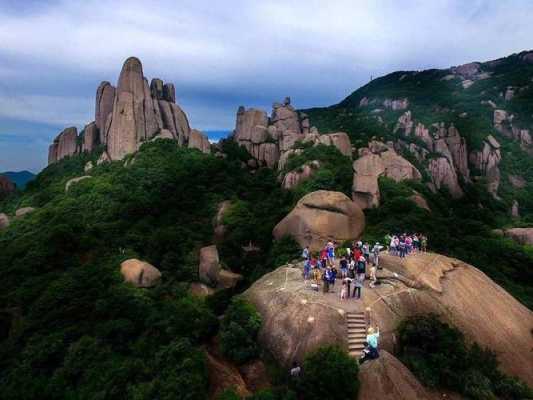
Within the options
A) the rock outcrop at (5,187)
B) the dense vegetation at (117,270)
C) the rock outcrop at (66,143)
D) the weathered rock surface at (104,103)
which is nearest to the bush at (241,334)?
the dense vegetation at (117,270)

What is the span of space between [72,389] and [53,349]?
18.0ft

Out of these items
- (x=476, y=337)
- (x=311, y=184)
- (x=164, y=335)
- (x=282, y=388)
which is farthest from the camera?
(x=311, y=184)

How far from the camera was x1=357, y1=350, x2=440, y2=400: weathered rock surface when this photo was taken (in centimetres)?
1559

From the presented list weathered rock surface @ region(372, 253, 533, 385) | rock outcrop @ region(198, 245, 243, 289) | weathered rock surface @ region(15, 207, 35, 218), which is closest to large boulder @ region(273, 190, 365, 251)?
rock outcrop @ region(198, 245, 243, 289)

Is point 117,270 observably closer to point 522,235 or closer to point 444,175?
point 522,235

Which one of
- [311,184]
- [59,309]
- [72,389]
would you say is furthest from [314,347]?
[311,184]

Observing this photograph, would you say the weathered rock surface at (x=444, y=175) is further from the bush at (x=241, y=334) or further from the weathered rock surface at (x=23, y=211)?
the weathered rock surface at (x=23, y=211)

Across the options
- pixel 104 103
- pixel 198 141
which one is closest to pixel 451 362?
pixel 198 141

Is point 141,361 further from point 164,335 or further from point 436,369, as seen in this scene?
point 436,369

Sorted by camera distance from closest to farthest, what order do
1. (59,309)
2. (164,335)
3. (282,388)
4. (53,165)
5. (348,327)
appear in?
(282,388)
(348,327)
(164,335)
(59,309)
(53,165)

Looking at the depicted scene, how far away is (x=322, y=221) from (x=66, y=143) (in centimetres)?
6230

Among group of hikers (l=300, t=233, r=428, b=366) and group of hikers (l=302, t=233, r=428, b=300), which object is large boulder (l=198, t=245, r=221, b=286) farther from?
group of hikers (l=300, t=233, r=428, b=366)

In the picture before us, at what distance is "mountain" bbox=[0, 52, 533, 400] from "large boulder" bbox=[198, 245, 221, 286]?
0.15 metres

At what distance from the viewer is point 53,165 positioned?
73625 mm
